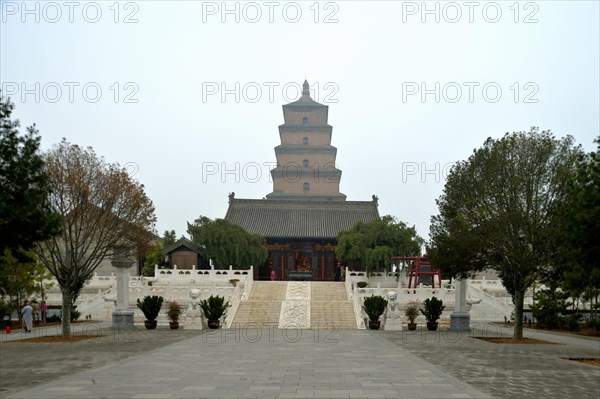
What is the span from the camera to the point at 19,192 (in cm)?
1220

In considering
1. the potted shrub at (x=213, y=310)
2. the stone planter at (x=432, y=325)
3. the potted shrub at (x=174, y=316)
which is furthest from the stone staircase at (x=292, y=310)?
the stone planter at (x=432, y=325)

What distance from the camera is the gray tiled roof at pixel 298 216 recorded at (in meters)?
47.0

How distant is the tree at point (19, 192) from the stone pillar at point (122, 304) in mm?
9706

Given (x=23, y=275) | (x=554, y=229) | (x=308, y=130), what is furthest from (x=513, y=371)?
(x=308, y=130)

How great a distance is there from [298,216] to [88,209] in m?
30.9

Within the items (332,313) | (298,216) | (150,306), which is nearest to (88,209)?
(150,306)

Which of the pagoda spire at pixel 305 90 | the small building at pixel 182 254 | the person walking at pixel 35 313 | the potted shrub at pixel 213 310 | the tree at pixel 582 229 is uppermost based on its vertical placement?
the pagoda spire at pixel 305 90

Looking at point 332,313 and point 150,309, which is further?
point 332,313

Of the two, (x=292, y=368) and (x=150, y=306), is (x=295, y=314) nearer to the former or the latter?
(x=150, y=306)

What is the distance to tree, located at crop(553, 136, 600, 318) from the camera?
13.2 metres

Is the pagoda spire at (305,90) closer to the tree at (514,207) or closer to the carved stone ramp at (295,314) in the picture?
the carved stone ramp at (295,314)

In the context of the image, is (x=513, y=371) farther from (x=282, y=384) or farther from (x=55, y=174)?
(x=55, y=174)

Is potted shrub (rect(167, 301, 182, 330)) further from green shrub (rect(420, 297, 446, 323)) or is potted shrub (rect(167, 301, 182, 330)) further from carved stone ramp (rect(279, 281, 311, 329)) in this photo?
green shrub (rect(420, 297, 446, 323))

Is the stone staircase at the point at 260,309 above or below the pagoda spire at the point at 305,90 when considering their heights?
below
